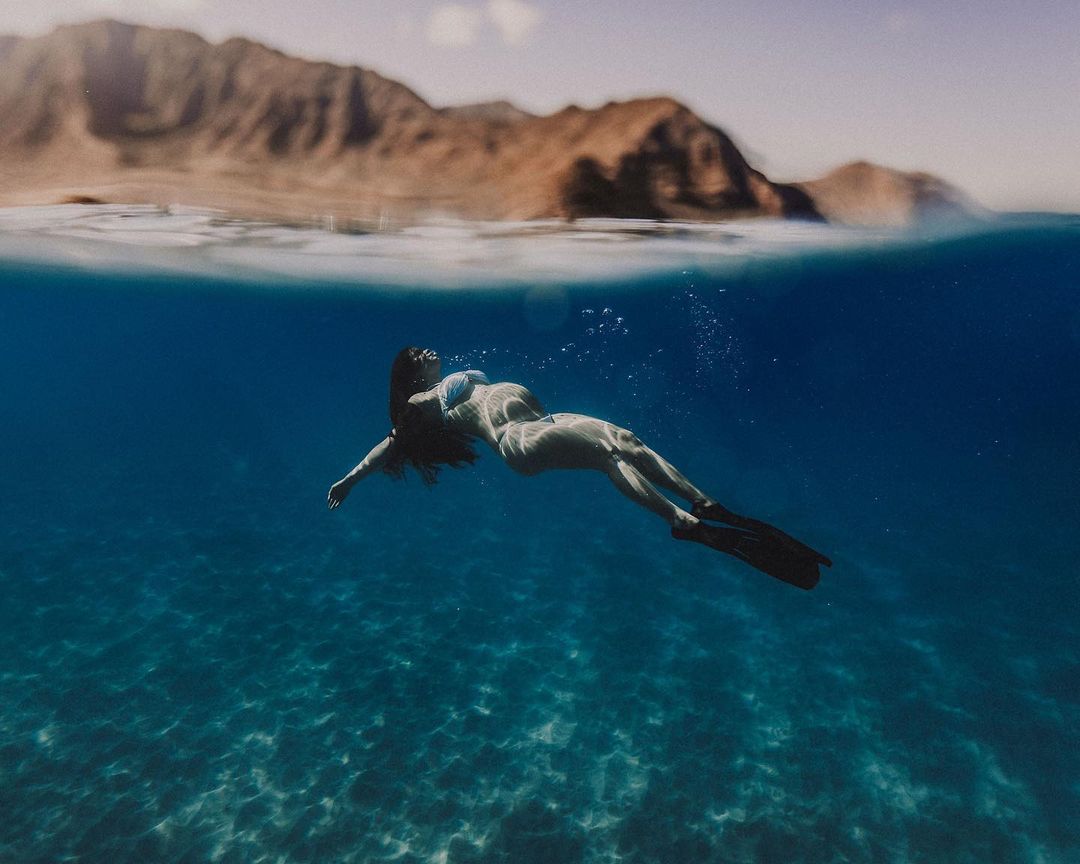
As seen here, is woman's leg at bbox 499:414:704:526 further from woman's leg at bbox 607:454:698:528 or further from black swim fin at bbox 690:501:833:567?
black swim fin at bbox 690:501:833:567

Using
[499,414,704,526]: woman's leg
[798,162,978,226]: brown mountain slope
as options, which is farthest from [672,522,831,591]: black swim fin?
[798,162,978,226]: brown mountain slope

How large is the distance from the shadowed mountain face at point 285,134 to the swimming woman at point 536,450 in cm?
561

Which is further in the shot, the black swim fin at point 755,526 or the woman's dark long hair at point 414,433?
the woman's dark long hair at point 414,433

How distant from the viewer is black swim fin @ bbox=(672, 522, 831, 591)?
379 cm

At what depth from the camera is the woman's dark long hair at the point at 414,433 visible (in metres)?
4.97

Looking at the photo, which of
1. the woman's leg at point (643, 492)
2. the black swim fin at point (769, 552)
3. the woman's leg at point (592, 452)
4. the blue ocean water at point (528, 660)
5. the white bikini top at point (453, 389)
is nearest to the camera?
the black swim fin at point (769, 552)

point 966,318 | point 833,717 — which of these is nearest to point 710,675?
point 833,717

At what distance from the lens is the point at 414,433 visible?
16.4ft

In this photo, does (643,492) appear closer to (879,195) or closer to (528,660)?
(528,660)

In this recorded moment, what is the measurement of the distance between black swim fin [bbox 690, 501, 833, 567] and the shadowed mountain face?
6894mm

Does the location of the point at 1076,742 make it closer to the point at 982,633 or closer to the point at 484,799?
the point at 982,633

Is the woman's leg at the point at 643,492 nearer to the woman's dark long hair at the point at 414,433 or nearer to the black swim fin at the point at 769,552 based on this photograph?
the black swim fin at the point at 769,552

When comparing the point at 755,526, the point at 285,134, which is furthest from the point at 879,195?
the point at 755,526

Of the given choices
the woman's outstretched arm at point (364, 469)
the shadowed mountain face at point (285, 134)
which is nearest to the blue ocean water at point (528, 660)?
the woman's outstretched arm at point (364, 469)
